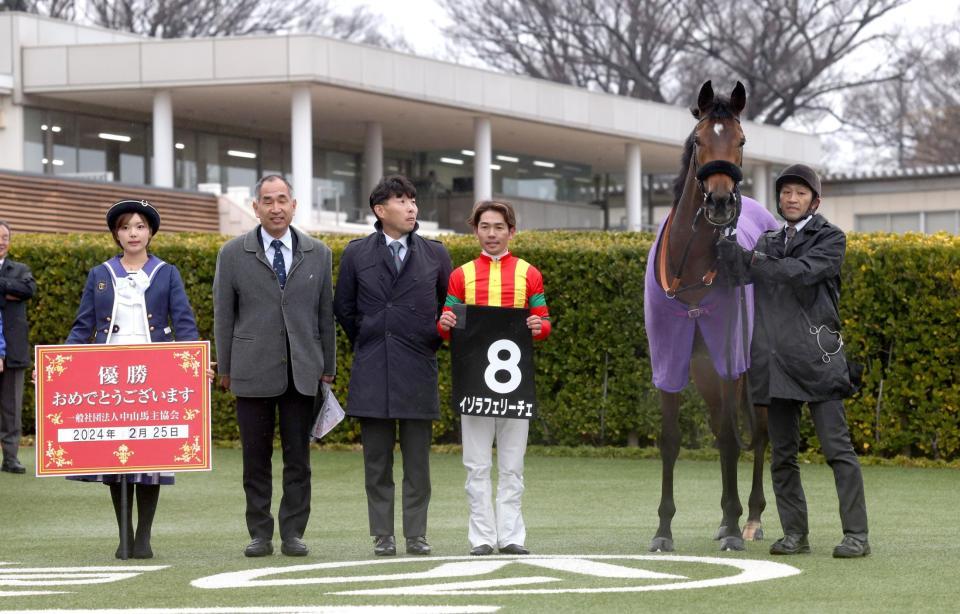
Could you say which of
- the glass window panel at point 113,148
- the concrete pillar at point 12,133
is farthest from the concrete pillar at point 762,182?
the concrete pillar at point 12,133

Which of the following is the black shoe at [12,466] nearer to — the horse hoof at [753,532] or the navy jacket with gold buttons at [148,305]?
the navy jacket with gold buttons at [148,305]

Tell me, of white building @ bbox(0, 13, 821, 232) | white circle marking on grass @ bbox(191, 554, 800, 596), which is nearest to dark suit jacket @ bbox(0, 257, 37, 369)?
white circle marking on grass @ bbox(191, 554, 800, 596)

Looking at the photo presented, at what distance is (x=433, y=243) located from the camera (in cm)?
826

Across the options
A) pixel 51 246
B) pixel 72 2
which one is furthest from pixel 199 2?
pixel 51 246

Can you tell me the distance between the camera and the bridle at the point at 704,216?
7.07 meters

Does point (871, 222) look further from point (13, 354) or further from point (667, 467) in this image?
point (667, 467)

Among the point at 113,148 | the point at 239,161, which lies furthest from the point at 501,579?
the point at 239,161

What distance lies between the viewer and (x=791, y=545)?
295 inches

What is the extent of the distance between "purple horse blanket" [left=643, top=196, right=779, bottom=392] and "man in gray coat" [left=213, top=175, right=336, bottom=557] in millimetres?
1696

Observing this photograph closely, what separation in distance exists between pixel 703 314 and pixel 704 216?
58 cm

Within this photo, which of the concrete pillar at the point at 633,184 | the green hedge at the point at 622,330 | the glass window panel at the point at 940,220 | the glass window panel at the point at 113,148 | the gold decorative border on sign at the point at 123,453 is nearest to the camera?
the gold decorative border on sign at the point at 123,453

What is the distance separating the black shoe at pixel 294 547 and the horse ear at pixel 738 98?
9.96 ft

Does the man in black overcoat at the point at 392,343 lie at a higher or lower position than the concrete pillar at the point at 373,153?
lower

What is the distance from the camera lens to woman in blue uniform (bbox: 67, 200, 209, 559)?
26.1 ft
